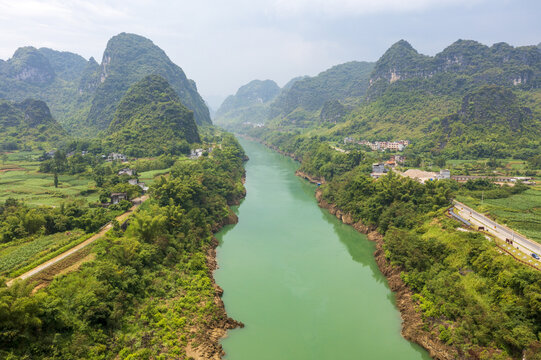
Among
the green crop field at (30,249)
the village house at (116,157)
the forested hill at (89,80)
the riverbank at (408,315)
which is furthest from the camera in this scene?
the forested hill at (89,80)

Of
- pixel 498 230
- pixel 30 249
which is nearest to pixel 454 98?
pixel 498 230

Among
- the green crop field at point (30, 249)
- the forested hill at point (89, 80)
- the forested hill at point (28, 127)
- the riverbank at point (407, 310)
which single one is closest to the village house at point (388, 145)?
the riverbank at point (407, 310)

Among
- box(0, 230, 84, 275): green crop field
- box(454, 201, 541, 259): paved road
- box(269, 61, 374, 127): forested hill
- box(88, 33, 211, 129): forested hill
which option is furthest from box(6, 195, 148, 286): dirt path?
box(269, 61, 374, 127): forested hill

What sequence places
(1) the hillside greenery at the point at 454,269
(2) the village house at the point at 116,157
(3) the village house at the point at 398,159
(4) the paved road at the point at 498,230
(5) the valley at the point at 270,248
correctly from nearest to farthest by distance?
(1) the hillside greenery at the point at 454,269, (5) the valley at the point at 270,248, (4) the paved road at the point at 498,230, (2) the village house at the point at 116,157, (3) the village house at the point at 398,159

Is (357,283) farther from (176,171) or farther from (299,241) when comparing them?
(176,171)

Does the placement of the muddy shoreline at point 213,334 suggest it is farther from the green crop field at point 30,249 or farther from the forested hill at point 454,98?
the forested hill at point 454,98

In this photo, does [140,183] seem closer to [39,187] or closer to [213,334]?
[39,187]
